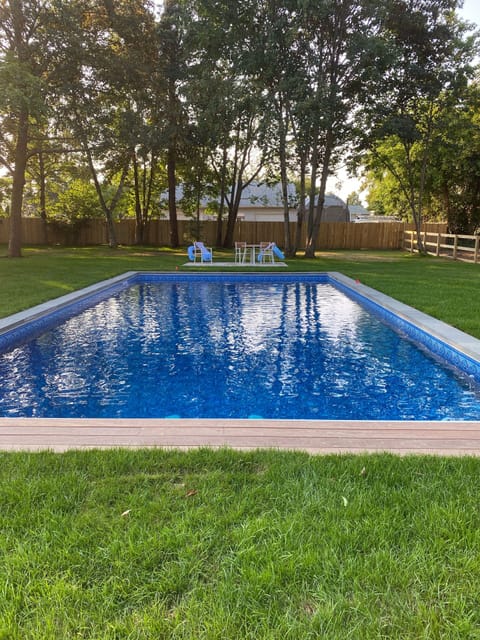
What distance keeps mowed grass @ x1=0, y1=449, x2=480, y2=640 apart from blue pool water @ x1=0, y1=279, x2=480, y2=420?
139 centimetres

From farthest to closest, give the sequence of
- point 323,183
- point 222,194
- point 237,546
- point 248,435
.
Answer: point 222,194
point 323,183
point 248,435
point 237,546

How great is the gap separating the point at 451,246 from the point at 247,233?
9.59 meters

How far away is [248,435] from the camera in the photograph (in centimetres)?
249

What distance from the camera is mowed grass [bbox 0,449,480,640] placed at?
50.9 inches

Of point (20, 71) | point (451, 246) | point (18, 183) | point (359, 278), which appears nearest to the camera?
point (359, 278)

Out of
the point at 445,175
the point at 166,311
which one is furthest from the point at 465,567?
the point at 445,175

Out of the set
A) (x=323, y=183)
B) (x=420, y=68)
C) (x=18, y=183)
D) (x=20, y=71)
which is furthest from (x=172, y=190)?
(x=420, y=68)

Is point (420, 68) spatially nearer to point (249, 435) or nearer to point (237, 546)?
point (249, 435)

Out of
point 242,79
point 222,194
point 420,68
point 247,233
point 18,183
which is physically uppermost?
point 420,68

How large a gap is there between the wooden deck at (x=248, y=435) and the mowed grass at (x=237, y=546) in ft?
0.48

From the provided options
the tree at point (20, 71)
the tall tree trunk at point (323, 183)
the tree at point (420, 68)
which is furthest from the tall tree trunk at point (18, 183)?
the tree at point (420, 68)

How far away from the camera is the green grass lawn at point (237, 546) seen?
1.29 meters

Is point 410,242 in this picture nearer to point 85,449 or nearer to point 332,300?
point 332,300

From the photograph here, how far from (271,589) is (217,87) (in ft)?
46.7
